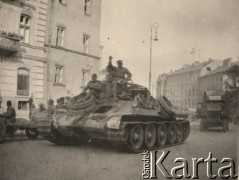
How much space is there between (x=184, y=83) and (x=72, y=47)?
1976 mm

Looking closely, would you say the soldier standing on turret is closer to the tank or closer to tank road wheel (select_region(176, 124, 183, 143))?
the tank

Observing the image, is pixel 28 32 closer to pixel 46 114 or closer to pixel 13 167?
pixel 46 114

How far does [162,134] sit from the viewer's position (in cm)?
734

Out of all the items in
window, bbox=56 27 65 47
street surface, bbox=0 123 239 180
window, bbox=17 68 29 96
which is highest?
window, bbox=56 27 65 47

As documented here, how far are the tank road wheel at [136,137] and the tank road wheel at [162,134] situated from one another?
2.00 feet

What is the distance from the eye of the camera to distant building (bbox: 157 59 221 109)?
17.5ft

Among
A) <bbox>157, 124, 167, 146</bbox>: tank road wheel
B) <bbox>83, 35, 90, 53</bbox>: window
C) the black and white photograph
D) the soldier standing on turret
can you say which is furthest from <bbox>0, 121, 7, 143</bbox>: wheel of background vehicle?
<bbox>157, 124, 167, 146</bbox>: tank road wheel

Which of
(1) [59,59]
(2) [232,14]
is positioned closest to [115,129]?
(1) [59,59]

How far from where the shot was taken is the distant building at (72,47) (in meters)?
5.43

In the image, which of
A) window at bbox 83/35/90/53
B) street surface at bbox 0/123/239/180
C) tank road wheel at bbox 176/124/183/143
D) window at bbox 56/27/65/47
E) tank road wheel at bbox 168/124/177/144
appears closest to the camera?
street surface at bbox 0/123/239/180

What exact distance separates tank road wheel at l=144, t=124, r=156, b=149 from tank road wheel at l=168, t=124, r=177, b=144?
713 millimetres

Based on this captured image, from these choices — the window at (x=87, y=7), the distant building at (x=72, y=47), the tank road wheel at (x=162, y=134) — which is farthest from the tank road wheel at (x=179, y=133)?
the window at (x=87, y=7)

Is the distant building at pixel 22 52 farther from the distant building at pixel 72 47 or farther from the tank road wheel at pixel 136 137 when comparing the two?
the tank road wheel at pixel 136 137

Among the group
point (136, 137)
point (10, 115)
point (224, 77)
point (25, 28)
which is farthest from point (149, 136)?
point (25, 28)
